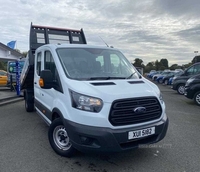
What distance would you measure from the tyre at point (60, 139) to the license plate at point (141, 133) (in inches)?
44.7

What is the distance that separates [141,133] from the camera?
10.9 ft

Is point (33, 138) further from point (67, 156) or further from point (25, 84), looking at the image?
point (25, 84)

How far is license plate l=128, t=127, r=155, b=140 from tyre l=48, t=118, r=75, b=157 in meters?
1.14

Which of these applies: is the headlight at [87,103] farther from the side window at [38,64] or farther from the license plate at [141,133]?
the side window at [38,64]

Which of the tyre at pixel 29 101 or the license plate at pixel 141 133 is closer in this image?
the license plate at pixel 141 133

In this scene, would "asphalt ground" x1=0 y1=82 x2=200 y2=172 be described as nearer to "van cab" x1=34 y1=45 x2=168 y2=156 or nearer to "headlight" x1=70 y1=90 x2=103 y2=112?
"van cab" x1=34 y1=45 x2=168 y2=156

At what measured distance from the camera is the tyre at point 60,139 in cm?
373

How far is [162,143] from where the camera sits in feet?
15.0

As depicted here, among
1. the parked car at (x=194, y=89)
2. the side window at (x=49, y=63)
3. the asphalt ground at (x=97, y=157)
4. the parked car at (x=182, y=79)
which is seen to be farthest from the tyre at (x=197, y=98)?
the side window at (x=49, y=63)

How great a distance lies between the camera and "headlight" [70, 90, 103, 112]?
3.14 meters

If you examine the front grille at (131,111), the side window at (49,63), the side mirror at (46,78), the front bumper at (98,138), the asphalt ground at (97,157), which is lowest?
the asphalt ground at (97,157)

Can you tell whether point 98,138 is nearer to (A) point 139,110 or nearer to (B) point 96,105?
(B) point 96,105

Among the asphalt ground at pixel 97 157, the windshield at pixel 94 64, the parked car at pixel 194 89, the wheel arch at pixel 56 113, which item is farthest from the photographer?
the parked car at pixel 194 89

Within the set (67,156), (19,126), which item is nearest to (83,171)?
(67,156)
